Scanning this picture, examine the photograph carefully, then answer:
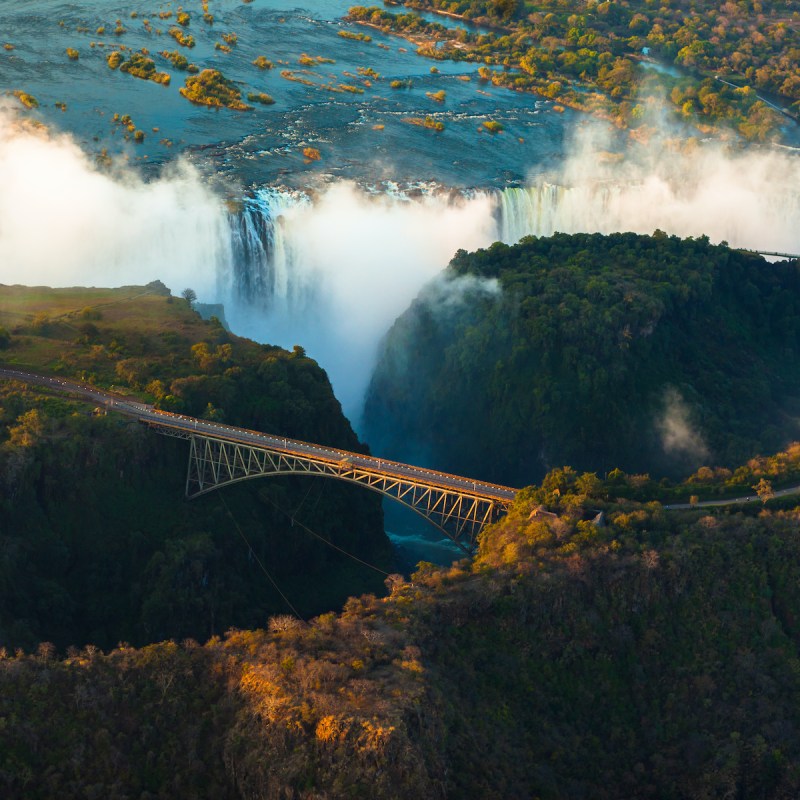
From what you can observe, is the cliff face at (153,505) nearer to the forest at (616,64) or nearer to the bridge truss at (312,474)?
the bridge truss at (312,474)

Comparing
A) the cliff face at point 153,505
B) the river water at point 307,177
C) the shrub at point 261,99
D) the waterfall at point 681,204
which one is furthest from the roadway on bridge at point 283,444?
the shrub at point 261,99

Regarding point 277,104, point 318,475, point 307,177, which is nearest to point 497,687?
point 318,475

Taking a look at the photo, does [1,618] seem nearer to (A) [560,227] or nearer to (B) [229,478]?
(B) [229,478]

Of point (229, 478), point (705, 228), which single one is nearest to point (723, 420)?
point (229, 478)

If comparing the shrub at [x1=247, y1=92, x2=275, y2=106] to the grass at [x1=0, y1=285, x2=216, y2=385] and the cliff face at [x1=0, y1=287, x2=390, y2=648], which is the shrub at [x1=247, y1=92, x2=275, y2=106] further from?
the cliff face at [x1=0, y1=287, x2=390, y2=648]

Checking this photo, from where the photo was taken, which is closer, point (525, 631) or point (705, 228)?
point (525, 631)

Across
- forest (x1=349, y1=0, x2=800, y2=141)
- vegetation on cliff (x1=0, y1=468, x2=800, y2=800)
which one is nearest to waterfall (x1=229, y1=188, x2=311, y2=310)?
vegetation on cliff (x1=0, y1=468, x2=800, y2=800)

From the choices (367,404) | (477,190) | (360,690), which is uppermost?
(360,690)
